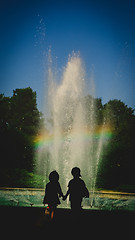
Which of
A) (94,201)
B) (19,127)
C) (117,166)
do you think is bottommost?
(94,201)

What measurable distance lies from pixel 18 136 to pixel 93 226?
20.1 meters

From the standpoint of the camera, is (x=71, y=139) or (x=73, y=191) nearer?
(x=73, y=191)

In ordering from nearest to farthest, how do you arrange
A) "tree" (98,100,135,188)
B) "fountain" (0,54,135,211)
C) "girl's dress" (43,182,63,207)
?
"girl's dress" (43,182,63,207)
"fountain" (0,54,135,211)
"tree" (98,100,135,188)

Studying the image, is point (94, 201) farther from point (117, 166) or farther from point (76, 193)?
point (117, 166)

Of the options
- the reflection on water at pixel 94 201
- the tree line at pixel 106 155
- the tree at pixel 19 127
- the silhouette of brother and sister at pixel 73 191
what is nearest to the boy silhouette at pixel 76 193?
the silhouette of brother and sister at pixel 73 191

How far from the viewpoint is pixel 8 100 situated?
3878 centimetres

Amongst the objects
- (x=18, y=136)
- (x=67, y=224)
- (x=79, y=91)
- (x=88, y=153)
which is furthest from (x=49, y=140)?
(x=67, y=224)

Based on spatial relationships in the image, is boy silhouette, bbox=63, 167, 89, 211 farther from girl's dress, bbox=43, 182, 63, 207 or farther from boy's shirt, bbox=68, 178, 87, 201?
girl's dress, bbox=43, 182, 63, 207

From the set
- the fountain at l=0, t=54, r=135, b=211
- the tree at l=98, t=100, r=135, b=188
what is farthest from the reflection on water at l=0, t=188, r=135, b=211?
the tree at l=98, t=100, r=135, b=188

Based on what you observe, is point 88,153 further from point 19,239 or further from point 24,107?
point 24,107

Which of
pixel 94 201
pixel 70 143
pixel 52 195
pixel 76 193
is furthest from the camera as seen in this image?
pixel 70 143

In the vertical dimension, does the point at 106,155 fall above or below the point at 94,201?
above

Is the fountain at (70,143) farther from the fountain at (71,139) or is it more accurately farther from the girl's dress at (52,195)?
the girl's dress at (52,195)

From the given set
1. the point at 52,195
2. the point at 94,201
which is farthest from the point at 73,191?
the point at 94,201
